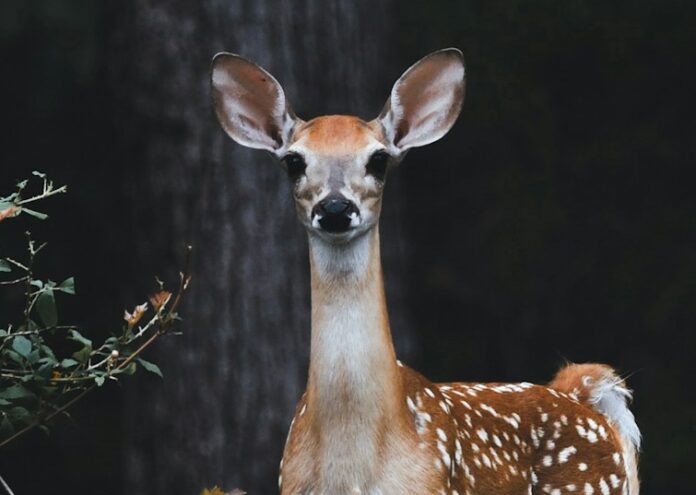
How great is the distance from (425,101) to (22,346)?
4.87 feet

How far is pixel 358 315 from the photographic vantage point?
19.3 feet

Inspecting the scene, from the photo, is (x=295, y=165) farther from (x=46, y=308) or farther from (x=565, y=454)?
(x=565, y=454)

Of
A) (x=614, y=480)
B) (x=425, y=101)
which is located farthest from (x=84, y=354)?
(x=614, y=480)

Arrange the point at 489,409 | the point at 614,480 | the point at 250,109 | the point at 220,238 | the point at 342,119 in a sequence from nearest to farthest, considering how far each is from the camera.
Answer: the point at 342,119, the point at 250,109, the point at 489,409, the point at 614,480, the point at 220,238

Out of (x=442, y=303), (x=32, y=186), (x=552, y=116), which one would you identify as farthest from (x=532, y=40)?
(x=32, y=186)

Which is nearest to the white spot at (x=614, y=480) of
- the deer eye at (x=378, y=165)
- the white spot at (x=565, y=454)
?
the white spot at (x=565, y=454)

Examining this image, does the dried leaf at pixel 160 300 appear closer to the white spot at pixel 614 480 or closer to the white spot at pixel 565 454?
the white spot at pixel 565 454

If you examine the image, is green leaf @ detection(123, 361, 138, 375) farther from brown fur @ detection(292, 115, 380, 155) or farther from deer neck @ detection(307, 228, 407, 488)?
brown fur @ detection(292, 115, 380, 155)

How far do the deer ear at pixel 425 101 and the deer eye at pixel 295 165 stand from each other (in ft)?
1.23

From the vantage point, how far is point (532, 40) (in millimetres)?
12586

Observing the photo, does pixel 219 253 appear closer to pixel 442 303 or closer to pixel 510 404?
pixel 510 404

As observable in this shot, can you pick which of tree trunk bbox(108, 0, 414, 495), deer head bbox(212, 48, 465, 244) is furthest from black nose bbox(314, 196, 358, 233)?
tree trunk bbox(108, 0, 414, 495)

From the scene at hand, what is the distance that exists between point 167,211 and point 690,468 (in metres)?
5.12

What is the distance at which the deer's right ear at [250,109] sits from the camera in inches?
243
